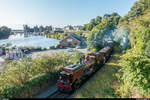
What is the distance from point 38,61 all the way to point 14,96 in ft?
9.94

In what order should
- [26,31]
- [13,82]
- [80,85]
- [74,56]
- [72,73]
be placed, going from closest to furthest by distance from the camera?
[13,82]
[72,73]
[80,85]
[74,56]
[26,31]

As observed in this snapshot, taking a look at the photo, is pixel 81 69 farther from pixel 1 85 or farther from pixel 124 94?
pixel 1 85

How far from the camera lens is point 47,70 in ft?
30.9

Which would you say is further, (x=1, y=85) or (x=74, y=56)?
(x=74, y=56)

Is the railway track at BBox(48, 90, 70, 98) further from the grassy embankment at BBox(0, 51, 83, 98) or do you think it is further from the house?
the house

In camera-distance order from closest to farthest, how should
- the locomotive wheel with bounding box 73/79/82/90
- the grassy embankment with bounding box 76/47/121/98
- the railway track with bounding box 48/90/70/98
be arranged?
the grassy embankment with bounding box 76/47/121/98, the railway track with bounding box 48/90/70/98, the locomotive wheel with bounding box 73/79/82/90

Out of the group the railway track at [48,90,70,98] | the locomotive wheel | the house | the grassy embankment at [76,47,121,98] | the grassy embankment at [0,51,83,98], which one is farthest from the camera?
the house

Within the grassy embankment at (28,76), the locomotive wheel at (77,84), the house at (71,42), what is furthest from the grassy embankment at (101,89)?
the house at (71,42)

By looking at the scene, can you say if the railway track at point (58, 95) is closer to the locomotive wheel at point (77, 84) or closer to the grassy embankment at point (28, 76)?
the locomotive wheel at point (77, 84)

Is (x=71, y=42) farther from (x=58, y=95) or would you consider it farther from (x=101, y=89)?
(x=101, y=89)

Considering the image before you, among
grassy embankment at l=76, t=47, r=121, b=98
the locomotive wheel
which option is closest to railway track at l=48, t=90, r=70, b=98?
the locomotive wheel

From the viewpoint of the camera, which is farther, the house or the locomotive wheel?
the house

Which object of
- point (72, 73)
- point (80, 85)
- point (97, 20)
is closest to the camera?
point (72, 73)

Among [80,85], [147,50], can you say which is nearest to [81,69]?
[80,85]
